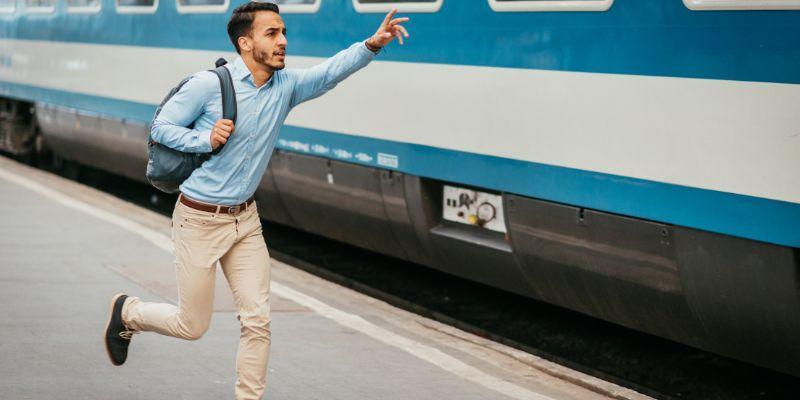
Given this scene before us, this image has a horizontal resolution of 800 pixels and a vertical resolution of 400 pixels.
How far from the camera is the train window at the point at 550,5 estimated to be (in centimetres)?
594

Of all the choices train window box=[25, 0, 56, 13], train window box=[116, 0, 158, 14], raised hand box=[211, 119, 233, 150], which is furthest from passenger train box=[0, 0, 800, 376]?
train window box=[25, 0, 56, 13]

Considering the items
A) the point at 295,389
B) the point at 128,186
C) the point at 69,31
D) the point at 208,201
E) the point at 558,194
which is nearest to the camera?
the point at 208,201

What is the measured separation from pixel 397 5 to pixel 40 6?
7919 millimetres

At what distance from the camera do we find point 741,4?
5.14m

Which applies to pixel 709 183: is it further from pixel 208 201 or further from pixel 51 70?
pixel 51 70

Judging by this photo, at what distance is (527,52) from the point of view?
21.3 ft

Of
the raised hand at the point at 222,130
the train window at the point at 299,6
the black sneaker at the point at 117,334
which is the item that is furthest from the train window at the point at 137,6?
the raised hand at the point at 222,130

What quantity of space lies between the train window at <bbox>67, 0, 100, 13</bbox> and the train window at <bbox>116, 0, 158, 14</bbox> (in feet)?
2.24

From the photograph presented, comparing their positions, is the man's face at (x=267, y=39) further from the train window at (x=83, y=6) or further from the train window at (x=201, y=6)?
the train window at (x=83, y=6)

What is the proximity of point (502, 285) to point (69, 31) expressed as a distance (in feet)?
25.1

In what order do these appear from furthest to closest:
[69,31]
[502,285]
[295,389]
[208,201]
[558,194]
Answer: [69,31], [502,285], [558,194], [295,389], [208,201]

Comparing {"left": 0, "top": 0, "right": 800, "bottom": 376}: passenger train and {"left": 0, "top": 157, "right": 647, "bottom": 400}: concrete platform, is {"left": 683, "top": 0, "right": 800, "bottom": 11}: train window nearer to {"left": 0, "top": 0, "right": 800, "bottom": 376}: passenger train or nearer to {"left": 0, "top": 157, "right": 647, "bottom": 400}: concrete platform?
{"left": 0, "top": 0, "right": 800, "bottom": 376}: passenger train

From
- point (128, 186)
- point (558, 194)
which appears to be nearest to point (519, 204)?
point (558, 194)

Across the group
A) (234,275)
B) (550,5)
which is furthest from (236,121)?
(550,5)
